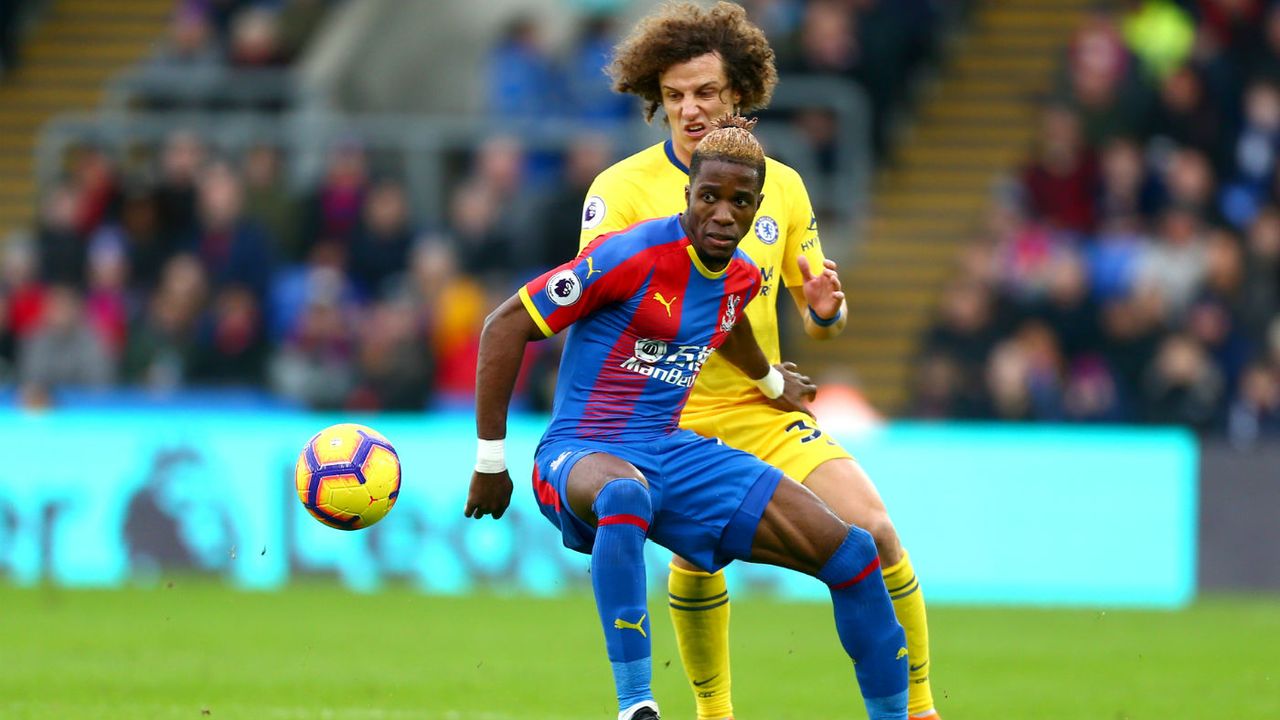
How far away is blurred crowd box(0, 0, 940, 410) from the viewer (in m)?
16.0

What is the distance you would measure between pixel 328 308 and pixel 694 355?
32.2ft

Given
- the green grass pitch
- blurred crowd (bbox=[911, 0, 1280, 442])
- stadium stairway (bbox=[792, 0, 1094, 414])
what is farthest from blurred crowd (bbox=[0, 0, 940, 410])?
the green grass pitch

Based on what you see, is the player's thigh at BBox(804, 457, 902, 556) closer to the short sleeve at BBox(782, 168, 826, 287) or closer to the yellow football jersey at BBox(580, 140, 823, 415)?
the yellow football jersey at BBox(580, 140, 823, 415)

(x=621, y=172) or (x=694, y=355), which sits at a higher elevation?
(x=621, y=172)

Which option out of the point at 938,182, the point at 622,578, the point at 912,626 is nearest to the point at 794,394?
the point at 912,626

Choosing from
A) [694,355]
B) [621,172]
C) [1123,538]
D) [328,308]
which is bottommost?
[1123,538]

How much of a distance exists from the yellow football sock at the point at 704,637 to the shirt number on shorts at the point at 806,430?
567mm

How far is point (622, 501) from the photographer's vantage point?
6.19 m

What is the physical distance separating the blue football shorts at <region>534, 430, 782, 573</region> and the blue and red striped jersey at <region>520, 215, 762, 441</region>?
92 mm

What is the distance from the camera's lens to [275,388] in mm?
16375

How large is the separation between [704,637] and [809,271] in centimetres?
133

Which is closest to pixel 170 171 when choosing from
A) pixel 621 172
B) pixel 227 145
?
pixel 227 145

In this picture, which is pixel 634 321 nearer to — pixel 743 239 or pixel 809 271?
pixel 743 239

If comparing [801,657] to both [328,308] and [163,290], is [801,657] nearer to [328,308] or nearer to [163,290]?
[328,308]
